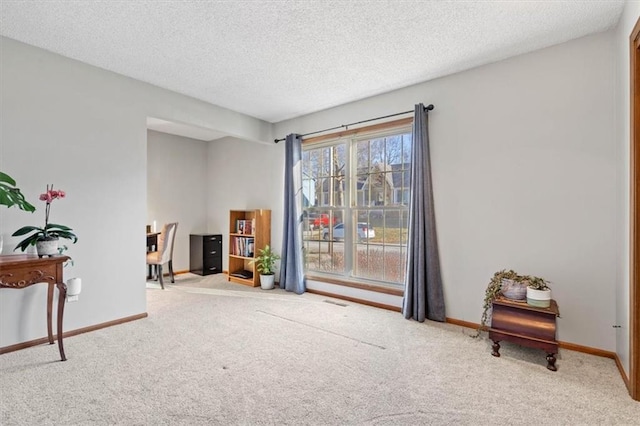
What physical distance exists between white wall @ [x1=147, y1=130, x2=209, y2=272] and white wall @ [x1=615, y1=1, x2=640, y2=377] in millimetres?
5927

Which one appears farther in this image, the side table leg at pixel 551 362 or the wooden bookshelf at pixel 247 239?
the wooden bookshelf at pixel 247 239

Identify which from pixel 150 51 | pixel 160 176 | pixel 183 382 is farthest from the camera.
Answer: pixel 160 176

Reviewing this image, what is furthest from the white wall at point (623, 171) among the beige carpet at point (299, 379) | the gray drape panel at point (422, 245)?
the gray drape panel at point (422, 245)

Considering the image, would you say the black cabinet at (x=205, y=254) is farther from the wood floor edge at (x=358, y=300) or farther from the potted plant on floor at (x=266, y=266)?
the wood floor edge at (x=358, y=300)

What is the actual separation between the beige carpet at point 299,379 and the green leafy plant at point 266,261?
5.19 feet

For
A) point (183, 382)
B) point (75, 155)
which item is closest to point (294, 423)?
point (183, 382)

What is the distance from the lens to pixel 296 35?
2555mm

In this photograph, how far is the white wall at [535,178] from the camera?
2543mm

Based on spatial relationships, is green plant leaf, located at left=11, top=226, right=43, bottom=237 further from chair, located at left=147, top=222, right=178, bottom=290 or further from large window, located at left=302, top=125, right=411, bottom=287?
large window, located at left=302, top=125, right=411, bottom=287

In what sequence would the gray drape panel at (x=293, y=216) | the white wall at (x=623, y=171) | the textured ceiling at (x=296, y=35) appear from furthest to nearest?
the gray drape panel at (x=293, y=216) < the textured ceiling at (x=296, y=35) < the white wall at (x=623, y=171)

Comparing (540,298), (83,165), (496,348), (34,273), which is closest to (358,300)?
(496,348)

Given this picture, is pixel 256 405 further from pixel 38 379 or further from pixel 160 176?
pixel 160 176

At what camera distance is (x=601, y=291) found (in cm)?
254

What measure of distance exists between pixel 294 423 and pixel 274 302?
2.37m
